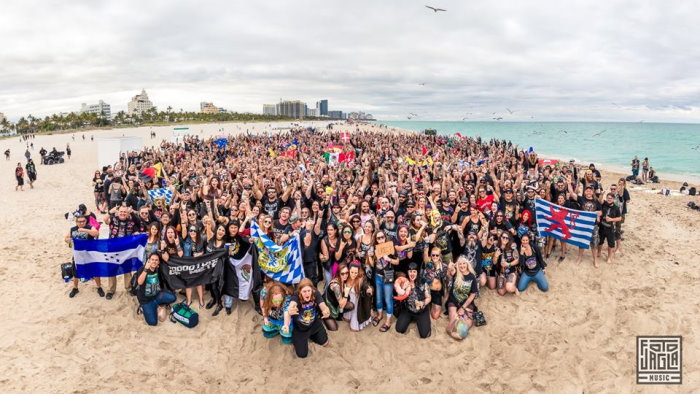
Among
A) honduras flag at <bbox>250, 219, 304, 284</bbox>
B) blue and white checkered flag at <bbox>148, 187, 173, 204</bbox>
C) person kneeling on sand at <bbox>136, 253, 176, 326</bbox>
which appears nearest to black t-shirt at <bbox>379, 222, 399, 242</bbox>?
honduras flag at <bbox>250, 219, 304, 284</bbox>

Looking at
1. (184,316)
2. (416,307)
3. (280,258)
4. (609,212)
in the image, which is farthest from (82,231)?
(609,212)

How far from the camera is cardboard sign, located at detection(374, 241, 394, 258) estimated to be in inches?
226

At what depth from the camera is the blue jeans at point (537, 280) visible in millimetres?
7008

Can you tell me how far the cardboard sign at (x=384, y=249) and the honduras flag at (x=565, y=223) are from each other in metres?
4.38

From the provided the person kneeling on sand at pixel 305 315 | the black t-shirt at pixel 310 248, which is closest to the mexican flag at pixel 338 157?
the black t-shirt at pixel 310 248

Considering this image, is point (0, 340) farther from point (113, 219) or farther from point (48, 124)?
point (48, 124)

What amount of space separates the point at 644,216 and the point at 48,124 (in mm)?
101827

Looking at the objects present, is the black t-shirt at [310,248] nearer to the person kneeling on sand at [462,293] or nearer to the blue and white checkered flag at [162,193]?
the person kneeling on sand at [462,293]

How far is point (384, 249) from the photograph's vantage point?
18.9 ft

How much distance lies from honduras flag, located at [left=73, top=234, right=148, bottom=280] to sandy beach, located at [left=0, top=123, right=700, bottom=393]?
1.76 ft

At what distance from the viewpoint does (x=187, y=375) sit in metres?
5.23

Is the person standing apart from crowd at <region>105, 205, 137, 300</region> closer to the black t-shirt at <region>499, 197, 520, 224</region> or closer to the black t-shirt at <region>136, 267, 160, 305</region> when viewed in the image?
the black t-shirt at <region>136, 267, 160, 305</region>

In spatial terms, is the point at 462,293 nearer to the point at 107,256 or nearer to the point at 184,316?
the point at 184,316

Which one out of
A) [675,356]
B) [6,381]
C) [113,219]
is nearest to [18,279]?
[113,219]
